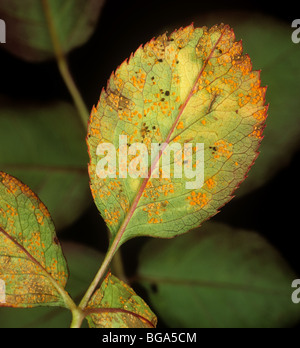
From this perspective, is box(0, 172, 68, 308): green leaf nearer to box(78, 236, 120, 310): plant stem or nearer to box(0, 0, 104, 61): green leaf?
→ box(78, 236, 120, 310): plant stem

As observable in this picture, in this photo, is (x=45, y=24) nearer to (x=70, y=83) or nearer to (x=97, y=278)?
(x=70, y=83)

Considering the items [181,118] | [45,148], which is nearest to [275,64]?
[181,118]

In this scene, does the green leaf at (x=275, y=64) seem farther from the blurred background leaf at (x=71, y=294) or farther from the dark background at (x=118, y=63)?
the blurred background leaf at (x=71, y=294)

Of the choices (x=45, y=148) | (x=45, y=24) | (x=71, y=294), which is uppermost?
(x=45, y=24)

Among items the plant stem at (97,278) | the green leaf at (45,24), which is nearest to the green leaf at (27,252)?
the plant stem at (97,278)

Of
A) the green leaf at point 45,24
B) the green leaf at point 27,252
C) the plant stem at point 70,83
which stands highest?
the green leaf at point 45,24

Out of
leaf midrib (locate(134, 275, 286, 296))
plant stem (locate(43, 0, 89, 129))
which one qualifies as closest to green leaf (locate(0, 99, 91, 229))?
plant stem (locate(43, 0, 89, 129))
